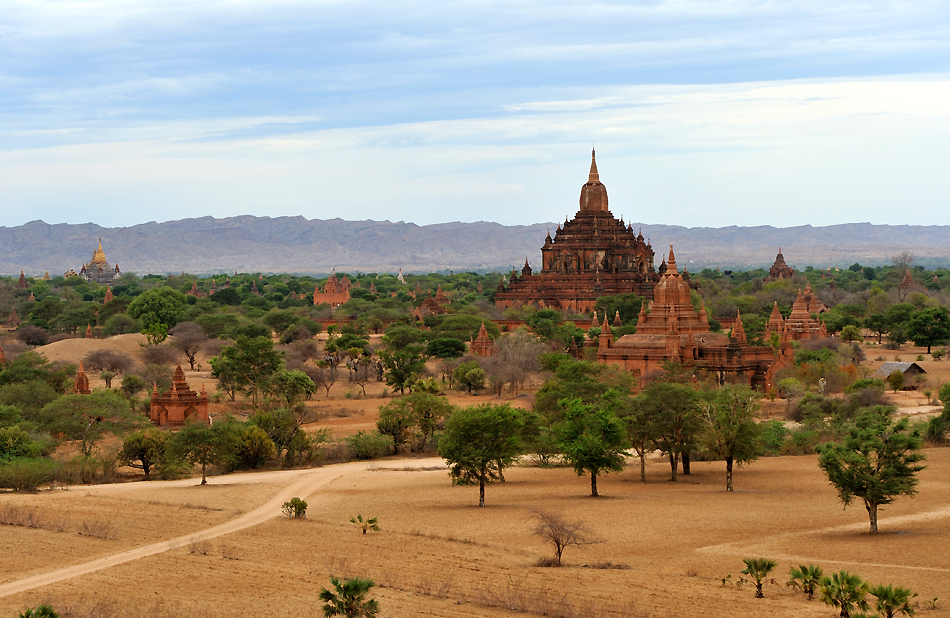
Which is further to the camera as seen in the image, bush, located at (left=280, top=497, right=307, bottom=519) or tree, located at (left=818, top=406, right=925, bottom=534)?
bush, located at (left=280, top=497, right=307, bottom=519)

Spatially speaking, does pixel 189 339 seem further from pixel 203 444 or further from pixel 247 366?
pixel 203 444

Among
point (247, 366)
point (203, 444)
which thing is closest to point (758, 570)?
point (203, 444)

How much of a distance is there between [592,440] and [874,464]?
333 inches

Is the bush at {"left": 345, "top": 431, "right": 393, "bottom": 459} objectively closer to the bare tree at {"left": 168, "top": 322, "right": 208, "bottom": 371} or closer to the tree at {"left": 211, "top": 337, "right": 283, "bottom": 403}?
the tree at {"left": 211, "top": 337, "right": 283, "bottom": 403}

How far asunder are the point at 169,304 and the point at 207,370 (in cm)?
3040

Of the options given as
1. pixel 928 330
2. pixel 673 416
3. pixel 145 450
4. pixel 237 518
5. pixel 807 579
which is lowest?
pixel 237 518

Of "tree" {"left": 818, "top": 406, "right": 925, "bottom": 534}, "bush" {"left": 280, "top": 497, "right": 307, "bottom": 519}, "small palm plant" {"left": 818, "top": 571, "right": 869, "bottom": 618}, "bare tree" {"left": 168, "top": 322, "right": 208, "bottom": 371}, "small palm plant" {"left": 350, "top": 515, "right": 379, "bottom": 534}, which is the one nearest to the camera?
"small palm plant" {"left": 818, "top": 571, "right": 869, "bottom": 618}

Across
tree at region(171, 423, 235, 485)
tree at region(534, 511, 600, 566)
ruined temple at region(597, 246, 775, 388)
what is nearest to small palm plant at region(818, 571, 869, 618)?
tree at region(534, 511, 600, 566)

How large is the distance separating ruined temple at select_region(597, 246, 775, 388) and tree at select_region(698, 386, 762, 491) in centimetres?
2001

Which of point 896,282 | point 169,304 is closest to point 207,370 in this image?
point 169,304

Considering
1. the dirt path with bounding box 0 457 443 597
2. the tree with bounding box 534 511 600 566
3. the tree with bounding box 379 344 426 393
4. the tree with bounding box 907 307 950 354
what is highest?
the tree with bounding box 907 307 950 354

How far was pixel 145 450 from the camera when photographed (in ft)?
151

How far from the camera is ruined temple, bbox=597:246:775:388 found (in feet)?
203

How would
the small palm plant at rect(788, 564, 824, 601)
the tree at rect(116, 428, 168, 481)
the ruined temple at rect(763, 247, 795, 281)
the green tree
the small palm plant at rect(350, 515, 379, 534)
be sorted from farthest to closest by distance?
the ruined temple at rect(763, 247, 795, 281)
the green tree
the tree at rect(116, 428, 168, 481)
the small palm plant at rect(350, 515, 379, 534)
the small palm plant at rect(788, 564, 824, 601)
